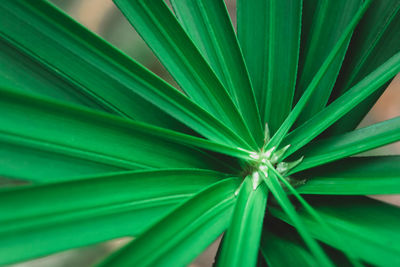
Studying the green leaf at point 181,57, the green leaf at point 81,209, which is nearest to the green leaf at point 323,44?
the green leaf at point 181,57

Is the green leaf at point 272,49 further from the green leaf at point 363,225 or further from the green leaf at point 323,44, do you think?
the green leaf at point 363,225

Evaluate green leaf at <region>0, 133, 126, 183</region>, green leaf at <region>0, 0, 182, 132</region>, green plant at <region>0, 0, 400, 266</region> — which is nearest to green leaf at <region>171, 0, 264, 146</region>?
green plant at <region>0, 0, 400, 266</region>

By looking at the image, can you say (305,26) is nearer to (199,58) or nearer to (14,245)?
(199,58)

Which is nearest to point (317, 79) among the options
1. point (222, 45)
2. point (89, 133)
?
point (222, 45)

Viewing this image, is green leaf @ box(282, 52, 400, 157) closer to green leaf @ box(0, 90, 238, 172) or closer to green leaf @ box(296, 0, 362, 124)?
green leaf @ box(296, 0, 362, 124)

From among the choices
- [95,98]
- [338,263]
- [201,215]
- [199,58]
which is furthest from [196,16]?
[338,263]

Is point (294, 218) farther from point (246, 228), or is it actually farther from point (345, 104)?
point (345, 104)
